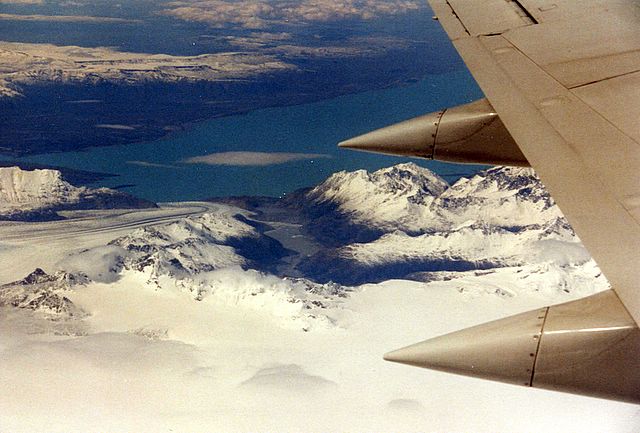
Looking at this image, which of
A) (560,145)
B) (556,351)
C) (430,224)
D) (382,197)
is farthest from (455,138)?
(382,197)

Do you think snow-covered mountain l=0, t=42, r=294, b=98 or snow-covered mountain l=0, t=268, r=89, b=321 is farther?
snow-covered mountain l=0, t=42, r=294, b=98

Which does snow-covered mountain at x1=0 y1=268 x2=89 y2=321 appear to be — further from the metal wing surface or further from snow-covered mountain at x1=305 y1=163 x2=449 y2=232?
the metal wing surface

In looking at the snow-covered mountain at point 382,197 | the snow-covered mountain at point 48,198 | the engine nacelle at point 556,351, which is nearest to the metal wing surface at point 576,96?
the engine nacelle at point 556,351

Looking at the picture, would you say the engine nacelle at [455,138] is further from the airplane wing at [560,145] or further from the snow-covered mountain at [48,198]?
the snow-covered mountain at [48,198]

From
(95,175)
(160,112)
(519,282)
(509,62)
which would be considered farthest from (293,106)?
(509,62)

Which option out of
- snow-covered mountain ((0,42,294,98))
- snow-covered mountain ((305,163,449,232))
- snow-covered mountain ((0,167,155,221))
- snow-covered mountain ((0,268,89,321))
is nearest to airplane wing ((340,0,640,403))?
snow-covered mountain ((0,268,89,321))

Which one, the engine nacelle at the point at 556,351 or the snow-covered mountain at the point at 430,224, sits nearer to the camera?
the engine nacelle at the point at 556,351
